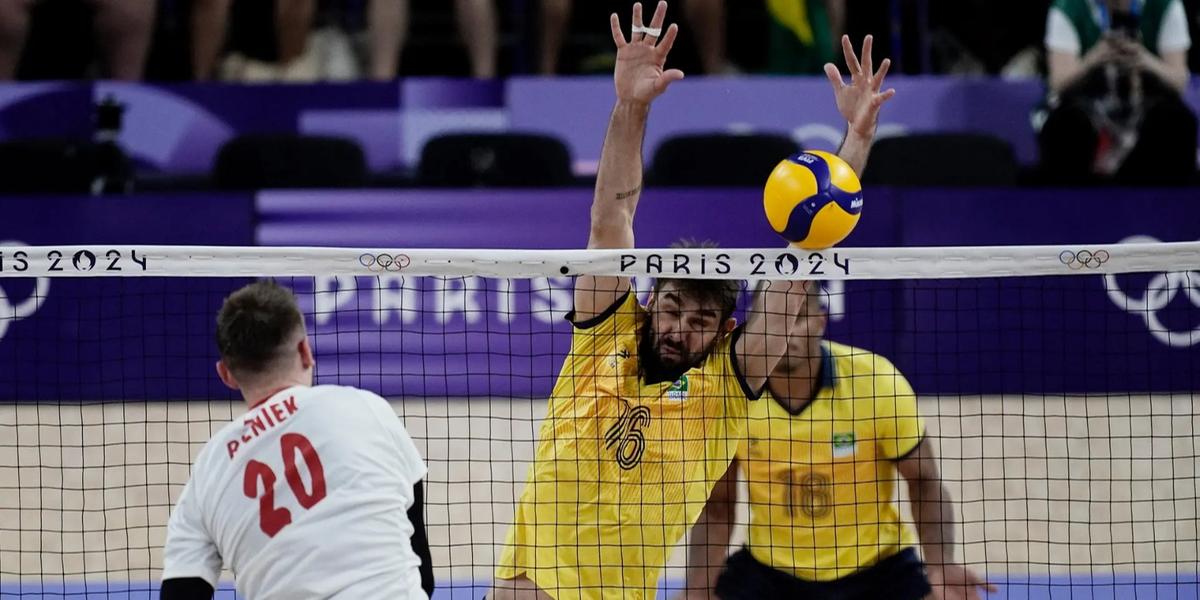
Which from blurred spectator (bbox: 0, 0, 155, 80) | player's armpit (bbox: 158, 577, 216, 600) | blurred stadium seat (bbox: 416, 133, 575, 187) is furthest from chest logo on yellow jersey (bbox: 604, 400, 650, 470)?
blurred spectator (bbox: 0, 0, 155, 80)

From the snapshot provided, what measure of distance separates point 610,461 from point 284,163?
Result: 5.20 metres

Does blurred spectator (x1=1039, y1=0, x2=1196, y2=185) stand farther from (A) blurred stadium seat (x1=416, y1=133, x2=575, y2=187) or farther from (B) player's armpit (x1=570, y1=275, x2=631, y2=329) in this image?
(B) player's armpit (x1=570, y1=275, x2=631, y2=329)

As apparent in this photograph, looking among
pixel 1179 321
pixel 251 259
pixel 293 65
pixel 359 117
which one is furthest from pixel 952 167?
pixel 251 259

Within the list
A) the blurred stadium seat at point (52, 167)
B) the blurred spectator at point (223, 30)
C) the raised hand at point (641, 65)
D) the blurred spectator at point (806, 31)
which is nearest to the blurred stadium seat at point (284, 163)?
the blurred stadium seat at point (52, 167)

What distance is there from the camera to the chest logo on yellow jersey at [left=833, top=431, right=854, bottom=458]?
578 cm

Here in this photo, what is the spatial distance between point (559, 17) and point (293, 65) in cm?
206

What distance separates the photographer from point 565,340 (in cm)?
873

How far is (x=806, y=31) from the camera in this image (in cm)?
1094

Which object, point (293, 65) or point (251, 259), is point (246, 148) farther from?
point (251, 259)

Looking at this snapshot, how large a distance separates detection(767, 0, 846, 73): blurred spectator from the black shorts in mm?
5851

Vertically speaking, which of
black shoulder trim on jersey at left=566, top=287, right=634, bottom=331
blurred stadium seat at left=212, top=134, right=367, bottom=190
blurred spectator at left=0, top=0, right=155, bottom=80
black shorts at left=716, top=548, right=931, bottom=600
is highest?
blurred spectator at left=0, top=0, right=155, bottom=80

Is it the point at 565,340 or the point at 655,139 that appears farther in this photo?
the point at 655,139

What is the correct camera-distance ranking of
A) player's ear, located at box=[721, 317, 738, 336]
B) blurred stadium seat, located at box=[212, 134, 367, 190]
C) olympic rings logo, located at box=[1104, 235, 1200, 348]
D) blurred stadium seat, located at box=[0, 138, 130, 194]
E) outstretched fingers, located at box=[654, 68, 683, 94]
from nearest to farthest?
outstretched fingers, located at box=[654, 68, 683, 94], player's ear, located at box=[721, 317, 738, 336], olympic rings logo, located at box=[1104, 235, 1200, 348], blurred stadium seat, located at box=[0, 138, 130, 194], blurred stadium seat, located at box=[212, 134, 367, 190]

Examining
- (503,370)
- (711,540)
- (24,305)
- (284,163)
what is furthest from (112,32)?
(711,540)
